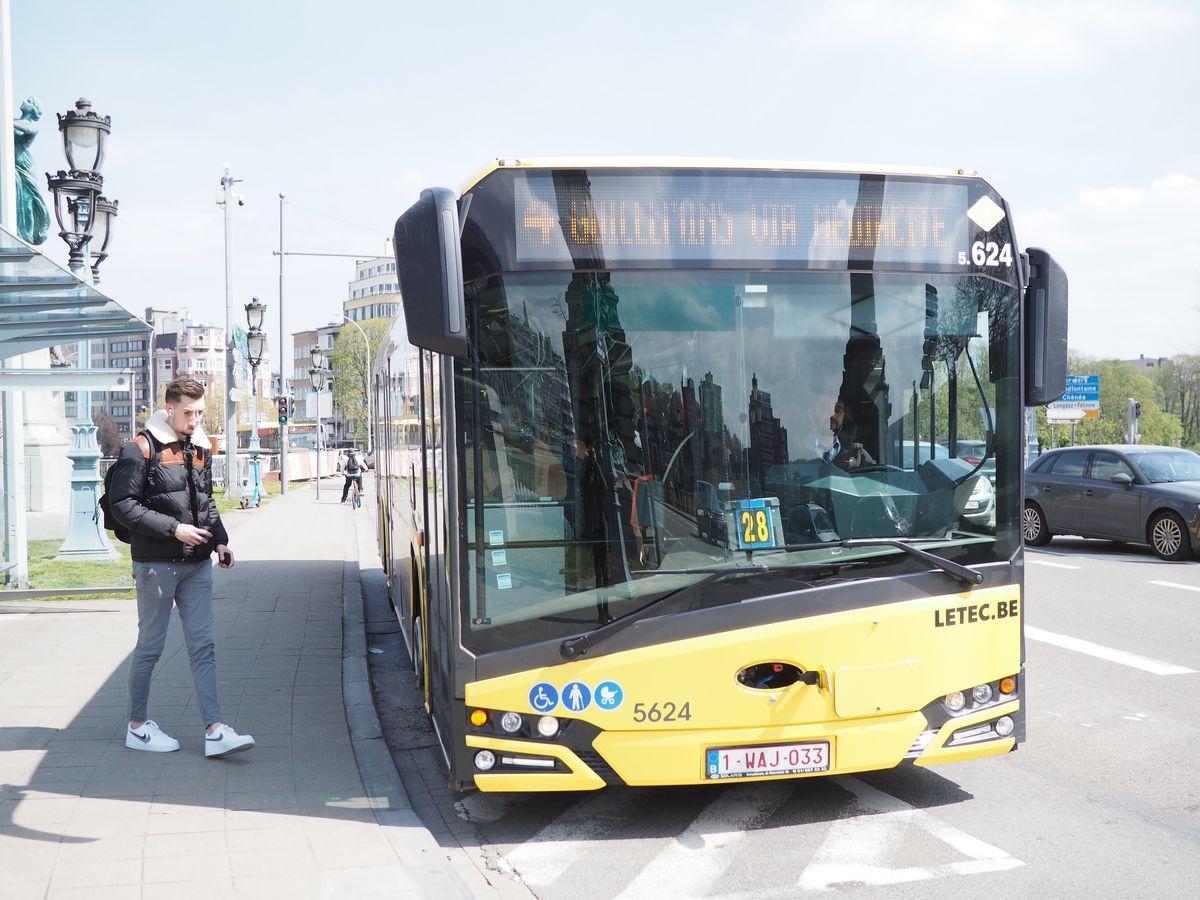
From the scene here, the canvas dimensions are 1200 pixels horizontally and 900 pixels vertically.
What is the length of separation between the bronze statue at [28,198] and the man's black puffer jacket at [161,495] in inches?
620

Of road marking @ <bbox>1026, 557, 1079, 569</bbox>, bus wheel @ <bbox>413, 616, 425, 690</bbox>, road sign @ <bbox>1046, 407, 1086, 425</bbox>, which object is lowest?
road marking @ <bbox>1026, 557, 1079, 569</bbox>

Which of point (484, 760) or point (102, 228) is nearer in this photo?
point (484, 760)

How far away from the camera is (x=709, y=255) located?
4.96 m

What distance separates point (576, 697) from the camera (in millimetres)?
4746

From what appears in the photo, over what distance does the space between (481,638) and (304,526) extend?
2010 cm

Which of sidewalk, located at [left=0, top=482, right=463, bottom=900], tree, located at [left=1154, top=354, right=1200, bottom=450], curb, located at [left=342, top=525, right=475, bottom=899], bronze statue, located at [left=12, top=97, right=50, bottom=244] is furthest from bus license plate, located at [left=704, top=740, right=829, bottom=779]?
tree, located at [left=1154, top=354, right=1200, bottom=450]

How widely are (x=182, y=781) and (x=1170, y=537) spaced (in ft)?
45.9

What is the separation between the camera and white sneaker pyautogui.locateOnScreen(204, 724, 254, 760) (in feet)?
20.1

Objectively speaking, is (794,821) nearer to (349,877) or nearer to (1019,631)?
(1019,631)

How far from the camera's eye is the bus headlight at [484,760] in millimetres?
4812

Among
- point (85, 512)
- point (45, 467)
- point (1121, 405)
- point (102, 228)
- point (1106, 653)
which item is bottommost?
point (1106, 653)

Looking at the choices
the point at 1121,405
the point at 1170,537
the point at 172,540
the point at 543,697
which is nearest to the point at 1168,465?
the point at 1170,537

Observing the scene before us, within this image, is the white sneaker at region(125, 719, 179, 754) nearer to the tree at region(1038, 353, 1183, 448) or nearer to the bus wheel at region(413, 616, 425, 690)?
the bus wheel at region(413, 616, 425, 690)

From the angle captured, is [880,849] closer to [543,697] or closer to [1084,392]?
[543,697]
